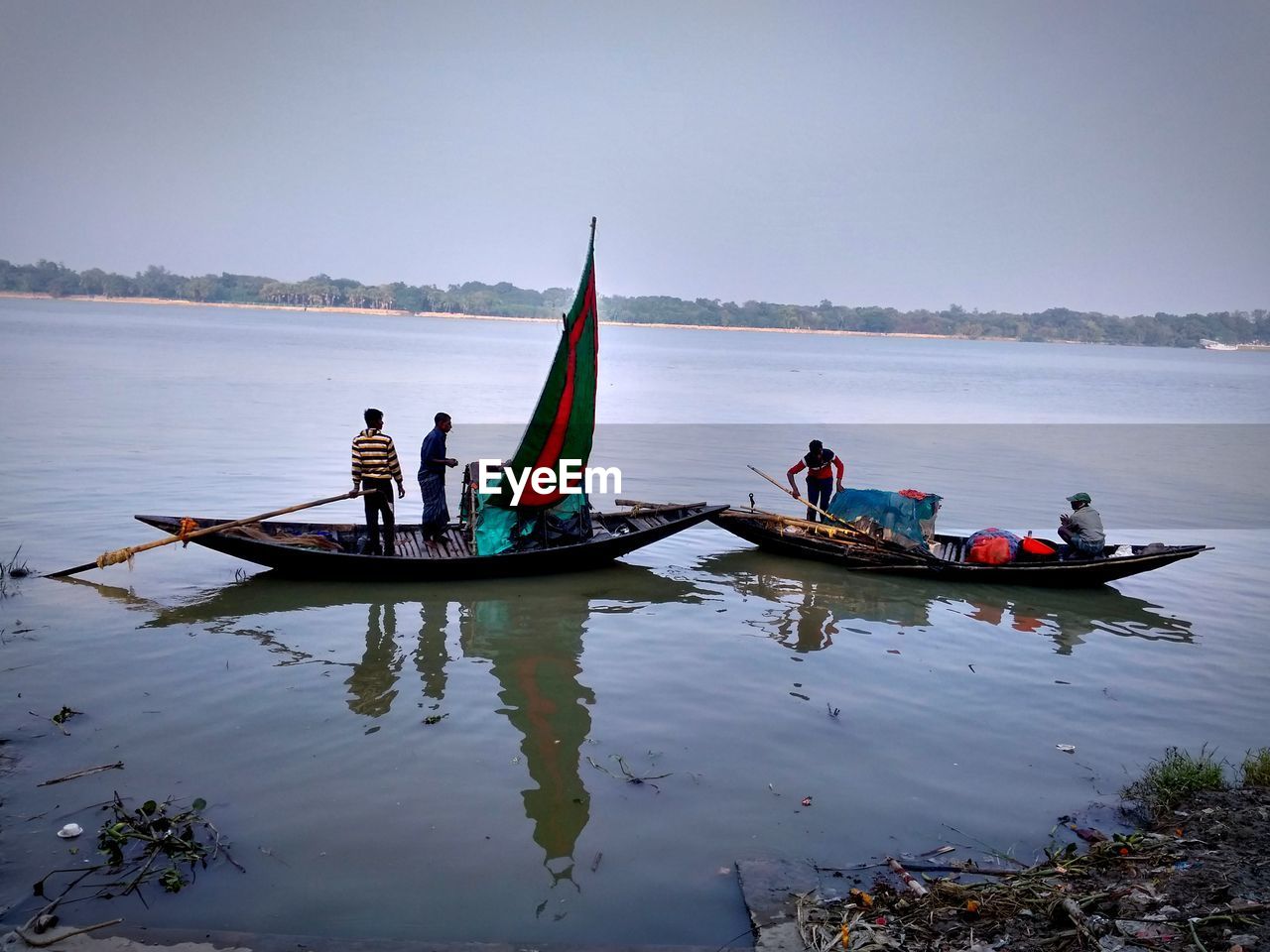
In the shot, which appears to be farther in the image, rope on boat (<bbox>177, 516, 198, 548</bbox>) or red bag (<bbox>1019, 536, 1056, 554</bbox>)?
red bag (<bbox>1019, 536, 1056, 554</bbox>)

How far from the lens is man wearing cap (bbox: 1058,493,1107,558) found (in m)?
11.8

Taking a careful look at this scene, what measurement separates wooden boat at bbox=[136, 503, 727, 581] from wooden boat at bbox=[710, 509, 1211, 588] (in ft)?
2.88

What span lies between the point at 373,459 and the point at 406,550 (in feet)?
4.14

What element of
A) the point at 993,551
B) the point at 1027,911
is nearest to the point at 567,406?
the point at 993,551

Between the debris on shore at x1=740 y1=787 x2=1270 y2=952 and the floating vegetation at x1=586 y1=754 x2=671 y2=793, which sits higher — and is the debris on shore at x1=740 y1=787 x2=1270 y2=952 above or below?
above

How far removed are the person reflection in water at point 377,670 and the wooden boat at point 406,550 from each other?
79 cm

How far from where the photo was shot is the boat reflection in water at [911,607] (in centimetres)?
1052

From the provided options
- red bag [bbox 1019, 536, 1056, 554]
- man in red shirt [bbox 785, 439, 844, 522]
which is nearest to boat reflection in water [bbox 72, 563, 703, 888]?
man in red shirt [bbox 785, 439, 844, 522]

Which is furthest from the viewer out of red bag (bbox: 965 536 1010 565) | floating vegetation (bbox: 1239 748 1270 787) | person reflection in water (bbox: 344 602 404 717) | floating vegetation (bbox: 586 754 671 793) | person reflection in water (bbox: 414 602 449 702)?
red bag (bbox: 965 536 1010 565)

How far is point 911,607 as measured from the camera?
37.2ft

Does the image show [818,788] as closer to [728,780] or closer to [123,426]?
[728,780]

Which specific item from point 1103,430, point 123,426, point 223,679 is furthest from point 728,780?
point 1103,430

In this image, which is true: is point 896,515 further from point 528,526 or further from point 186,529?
point 186,529

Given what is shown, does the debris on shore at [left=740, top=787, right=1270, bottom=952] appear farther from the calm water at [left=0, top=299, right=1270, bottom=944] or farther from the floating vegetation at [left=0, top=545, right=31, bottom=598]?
the floating vegetation at [left=0, top=545, right=31, bottom=598]
